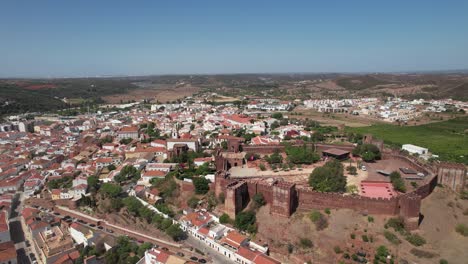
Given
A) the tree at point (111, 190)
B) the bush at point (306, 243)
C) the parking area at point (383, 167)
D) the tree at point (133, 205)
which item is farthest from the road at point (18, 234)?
the parking area at point (383, 167)

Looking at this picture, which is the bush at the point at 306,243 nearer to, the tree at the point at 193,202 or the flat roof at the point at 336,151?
the tree at the point at 193,202

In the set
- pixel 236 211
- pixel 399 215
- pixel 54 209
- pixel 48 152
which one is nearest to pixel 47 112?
pixel 48 152

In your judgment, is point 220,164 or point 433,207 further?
point 220,164

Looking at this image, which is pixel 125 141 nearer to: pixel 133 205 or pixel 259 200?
pixel 133 205

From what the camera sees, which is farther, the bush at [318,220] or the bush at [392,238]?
the bush at [318,220]

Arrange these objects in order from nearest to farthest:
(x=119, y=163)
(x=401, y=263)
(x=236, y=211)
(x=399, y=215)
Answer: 1. (x=401, y=263)
2. (x=399, y=215)
3. (x=236, y=211)
4. (x=119, y=163)

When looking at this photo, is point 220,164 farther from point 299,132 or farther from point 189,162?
point 299,132
